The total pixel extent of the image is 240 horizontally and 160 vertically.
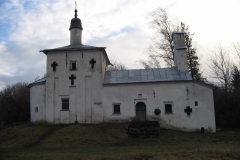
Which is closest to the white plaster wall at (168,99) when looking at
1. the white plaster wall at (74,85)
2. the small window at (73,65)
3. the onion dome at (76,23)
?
the white plaster wall at (74,85)

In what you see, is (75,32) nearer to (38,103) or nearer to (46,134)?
(38,103)

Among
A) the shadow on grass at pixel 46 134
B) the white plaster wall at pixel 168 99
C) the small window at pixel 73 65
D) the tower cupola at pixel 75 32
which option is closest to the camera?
the shadow on grass at pixel 46 134

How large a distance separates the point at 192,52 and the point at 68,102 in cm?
1848

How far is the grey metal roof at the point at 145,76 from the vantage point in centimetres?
2188

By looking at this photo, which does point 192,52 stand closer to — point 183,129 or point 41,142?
point 183,129

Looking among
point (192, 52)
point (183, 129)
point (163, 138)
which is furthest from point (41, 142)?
point (192, 52)

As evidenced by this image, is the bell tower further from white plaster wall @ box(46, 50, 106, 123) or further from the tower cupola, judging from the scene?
white plaster wall @ box(46, 50, 106, 123)

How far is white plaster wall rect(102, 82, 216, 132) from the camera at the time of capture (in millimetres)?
20594

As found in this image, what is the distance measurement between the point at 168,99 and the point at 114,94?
4745 mm

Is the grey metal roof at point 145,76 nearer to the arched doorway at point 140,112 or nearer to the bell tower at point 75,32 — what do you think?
the arched doorway at point 140,112

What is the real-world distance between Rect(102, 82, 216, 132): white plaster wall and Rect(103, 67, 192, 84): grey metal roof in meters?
0.49

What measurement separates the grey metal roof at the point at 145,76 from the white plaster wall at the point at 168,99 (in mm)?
492

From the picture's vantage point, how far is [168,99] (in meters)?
21.2

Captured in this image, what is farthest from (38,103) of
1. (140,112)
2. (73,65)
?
(140,112)
